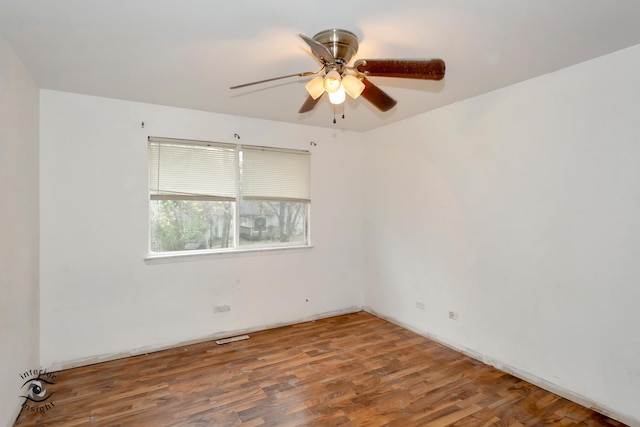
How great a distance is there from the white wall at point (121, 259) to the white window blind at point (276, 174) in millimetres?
142

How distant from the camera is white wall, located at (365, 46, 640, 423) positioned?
7.37ft

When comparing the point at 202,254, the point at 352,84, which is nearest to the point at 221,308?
the point at 202,254

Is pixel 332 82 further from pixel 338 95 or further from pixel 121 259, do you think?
pixel 121 259

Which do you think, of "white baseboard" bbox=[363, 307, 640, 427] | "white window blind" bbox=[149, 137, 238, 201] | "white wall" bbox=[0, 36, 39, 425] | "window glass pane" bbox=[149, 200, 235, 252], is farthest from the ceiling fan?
"white baseboard" bbox=[363, 307, 640, 427]

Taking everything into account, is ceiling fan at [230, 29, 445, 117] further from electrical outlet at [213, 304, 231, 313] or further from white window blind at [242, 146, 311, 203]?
electrical outlet at [213, 304, 231, 313]

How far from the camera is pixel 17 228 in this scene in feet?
7.64

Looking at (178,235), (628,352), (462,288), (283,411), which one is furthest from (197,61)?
(628,352)

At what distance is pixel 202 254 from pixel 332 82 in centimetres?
245

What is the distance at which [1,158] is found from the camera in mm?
2043

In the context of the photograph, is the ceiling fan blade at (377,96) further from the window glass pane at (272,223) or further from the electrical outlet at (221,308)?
the electrical outlet at (221,308)

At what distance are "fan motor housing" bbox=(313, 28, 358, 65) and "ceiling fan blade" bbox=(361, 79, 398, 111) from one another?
20 centimetres

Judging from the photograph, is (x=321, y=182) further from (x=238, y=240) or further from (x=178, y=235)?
(x=178, y=235)

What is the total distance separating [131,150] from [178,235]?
3.22 feet

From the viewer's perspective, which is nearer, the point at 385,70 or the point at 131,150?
the point at 385,70
